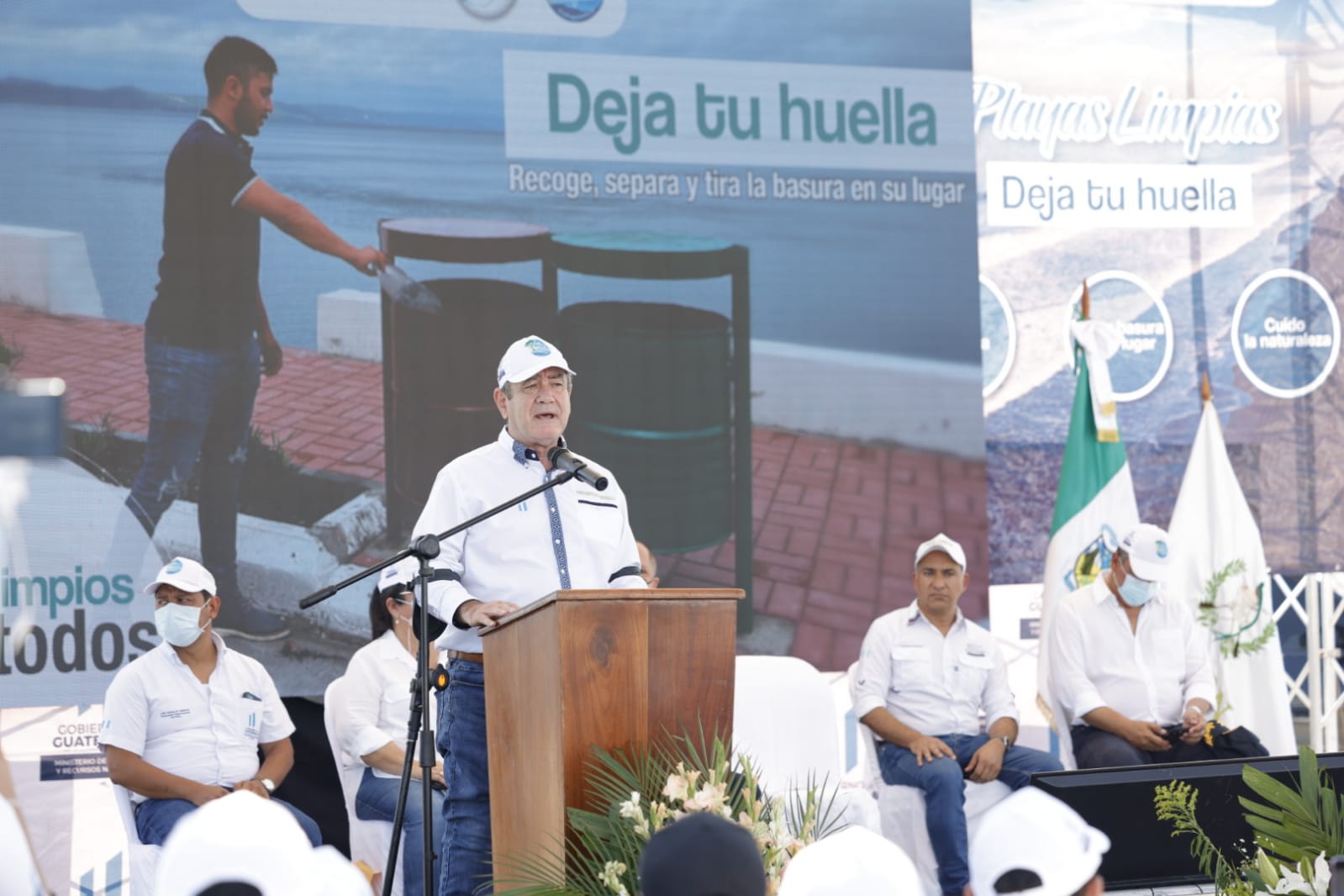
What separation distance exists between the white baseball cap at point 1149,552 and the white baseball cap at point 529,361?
10.5 ft

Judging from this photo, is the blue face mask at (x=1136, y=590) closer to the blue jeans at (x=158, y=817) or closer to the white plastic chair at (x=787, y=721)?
the white plastic chair at (x=787, y=721)

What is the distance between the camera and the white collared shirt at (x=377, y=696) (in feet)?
17.8

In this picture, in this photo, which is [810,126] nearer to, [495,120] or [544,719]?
[495,120]

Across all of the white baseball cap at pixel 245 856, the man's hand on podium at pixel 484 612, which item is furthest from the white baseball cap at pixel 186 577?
the white baseball cap at pixel 245 856

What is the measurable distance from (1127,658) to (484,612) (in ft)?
11.7

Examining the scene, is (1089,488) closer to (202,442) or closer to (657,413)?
(657,413)

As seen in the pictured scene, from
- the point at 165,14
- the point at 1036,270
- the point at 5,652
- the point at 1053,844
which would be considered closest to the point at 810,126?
the point at 1036,270

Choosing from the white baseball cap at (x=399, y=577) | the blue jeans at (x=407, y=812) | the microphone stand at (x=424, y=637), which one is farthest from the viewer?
the blue jeans at (x=407, y=812)

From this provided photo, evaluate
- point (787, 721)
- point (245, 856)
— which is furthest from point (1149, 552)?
point (245, 856)

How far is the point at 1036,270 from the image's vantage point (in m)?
7.10

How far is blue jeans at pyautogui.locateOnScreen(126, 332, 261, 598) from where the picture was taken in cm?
581

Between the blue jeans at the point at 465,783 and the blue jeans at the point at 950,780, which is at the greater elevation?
the blue jeans at the point at 465,783

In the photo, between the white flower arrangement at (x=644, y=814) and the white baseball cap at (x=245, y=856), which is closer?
the white baseball cap at (x=245, y=856)

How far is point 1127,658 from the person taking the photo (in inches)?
234
